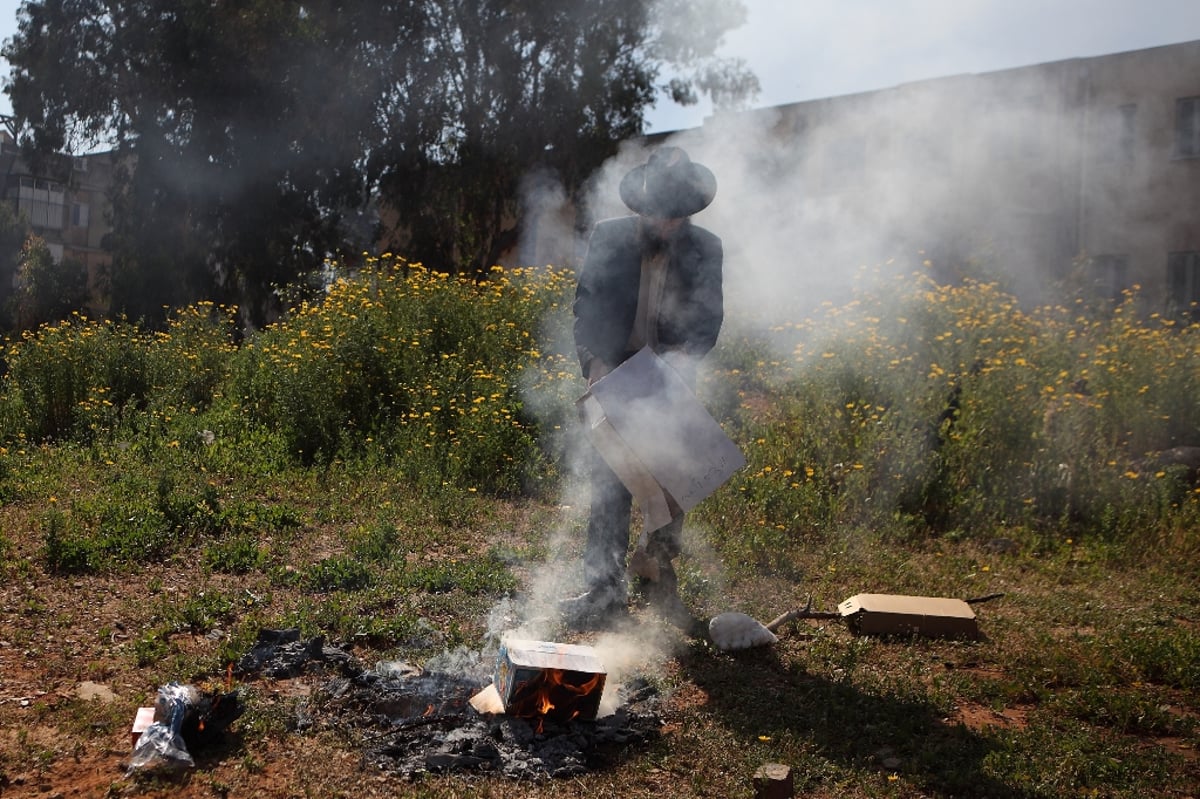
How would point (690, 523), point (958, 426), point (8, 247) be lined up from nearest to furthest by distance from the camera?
point (690, 523), point (958, 426), point (8, 247)

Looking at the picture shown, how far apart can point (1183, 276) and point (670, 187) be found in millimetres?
15851

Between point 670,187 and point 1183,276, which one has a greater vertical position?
point 1183,276

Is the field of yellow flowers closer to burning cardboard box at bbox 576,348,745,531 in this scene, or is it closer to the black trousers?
the black trousers

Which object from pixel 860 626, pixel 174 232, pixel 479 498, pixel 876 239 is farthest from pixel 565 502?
pixel 174 232

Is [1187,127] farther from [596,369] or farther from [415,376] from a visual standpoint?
[596,369]

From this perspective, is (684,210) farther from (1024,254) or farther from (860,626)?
(1024,254)

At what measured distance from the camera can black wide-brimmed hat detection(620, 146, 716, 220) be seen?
4.49 metres

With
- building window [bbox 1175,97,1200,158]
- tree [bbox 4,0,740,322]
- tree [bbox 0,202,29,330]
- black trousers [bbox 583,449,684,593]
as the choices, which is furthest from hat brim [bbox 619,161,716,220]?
tree [bbox 0,202,29,330]

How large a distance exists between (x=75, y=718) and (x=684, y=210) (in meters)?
3.03

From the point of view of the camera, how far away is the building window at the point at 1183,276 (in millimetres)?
16953

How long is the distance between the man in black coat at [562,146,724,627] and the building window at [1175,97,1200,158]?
15907mm

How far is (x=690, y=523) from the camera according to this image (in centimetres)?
617

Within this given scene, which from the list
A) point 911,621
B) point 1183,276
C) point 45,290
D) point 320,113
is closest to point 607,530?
point 911,621

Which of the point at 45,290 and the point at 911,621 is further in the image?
the point at 45,290
